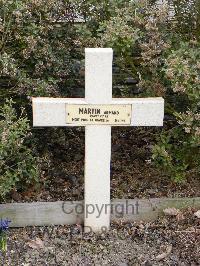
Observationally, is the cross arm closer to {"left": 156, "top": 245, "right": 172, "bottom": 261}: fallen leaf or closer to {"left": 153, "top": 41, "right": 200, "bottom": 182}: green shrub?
{"left": 153, "top": 41, "right": 200, "bottom": 182}: green shrub

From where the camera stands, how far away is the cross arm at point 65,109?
12.3 feet

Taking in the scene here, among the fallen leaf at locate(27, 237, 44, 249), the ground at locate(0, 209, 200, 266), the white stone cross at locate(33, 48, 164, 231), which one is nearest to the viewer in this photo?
the white stone cross at locate(33, 48, 164, 231)

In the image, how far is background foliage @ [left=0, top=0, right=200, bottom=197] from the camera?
396cm

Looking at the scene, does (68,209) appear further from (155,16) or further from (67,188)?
(155,16)

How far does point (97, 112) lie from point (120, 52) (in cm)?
54

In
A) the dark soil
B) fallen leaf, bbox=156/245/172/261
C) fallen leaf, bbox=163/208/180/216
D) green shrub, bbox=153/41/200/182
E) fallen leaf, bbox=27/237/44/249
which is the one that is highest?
green shrub, bbox=153/41/200/182

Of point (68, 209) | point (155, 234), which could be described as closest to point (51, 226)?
point (68, 209)

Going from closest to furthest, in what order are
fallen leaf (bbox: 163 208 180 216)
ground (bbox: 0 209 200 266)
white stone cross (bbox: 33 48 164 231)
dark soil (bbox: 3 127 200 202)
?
1. white stone cross (bbox: 33 48 164 231)
2. ground (bbox: 0 209 200 266)
3. fallen leaf (bbox: 163 208 180 216)
4. dark soil (bbox: 3 127 200 202)

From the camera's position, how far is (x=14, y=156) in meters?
4.12

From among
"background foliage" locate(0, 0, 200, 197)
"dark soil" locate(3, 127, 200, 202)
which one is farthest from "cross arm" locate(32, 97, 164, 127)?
"dark soil" locate(3, 127, 200, 202)

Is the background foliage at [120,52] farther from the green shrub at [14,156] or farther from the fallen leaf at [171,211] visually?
the fallen leaf at [171,211]

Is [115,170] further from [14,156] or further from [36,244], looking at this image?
[36,244]

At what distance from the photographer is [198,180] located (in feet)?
15.1

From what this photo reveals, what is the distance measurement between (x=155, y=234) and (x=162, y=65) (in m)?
1.18
